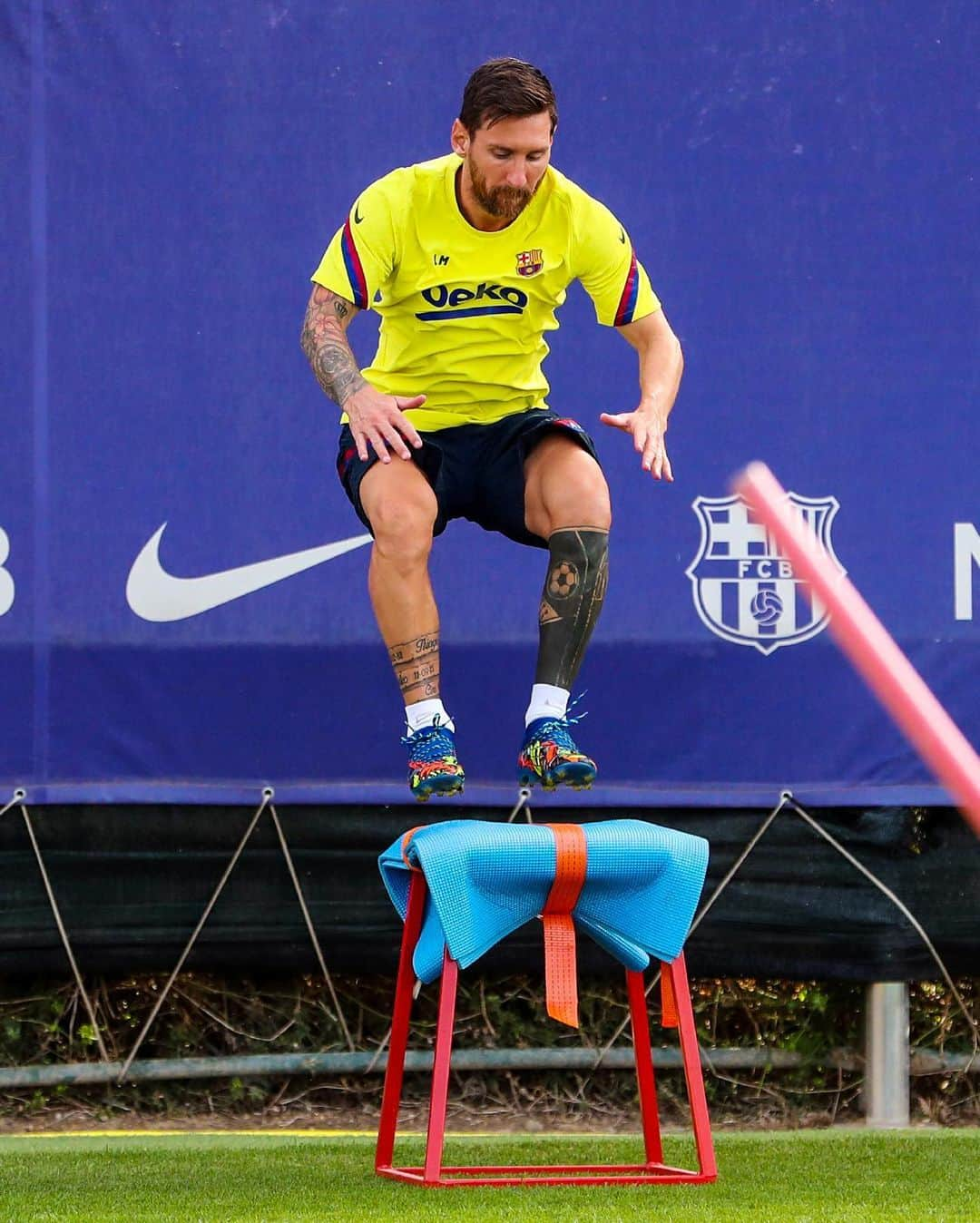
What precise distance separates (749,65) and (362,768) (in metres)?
2.06

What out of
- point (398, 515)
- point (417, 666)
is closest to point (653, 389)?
point (398, 515)

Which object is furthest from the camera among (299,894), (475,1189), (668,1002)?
(299,894)

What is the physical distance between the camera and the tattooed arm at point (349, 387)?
360cm

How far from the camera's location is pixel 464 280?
3.88 meters

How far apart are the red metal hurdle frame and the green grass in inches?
1.9

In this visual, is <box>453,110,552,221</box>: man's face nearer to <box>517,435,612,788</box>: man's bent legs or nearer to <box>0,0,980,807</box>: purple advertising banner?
<box>517,435,612,788</box>: man's bent legs

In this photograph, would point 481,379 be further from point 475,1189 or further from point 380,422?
point 475,1189

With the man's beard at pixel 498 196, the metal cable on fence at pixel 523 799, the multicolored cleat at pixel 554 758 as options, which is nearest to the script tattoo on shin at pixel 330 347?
the man's beard at pixel 498 196

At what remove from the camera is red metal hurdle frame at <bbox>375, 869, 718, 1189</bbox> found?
327cm

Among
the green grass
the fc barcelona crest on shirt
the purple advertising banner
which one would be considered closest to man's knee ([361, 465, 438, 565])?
the fc barcelona crest on shirt

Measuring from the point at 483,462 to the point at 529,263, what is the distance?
43cm

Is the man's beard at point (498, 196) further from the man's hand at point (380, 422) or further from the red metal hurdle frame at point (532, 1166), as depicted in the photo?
the red metal hurdle frame at point (532, 1166)

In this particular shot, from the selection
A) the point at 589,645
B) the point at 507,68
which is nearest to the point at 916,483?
the point at 589,645

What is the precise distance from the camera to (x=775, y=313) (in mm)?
4734
